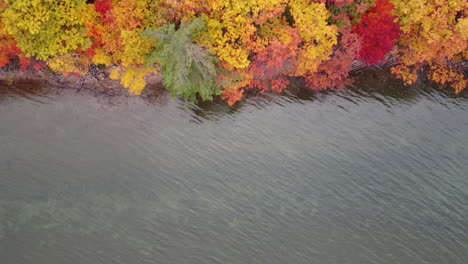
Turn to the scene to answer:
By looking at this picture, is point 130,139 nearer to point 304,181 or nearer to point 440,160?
point 304,181

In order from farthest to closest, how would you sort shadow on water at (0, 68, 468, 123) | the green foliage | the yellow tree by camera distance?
shadow on water at (0, 68, 468, 123), the yellow tree, the green foliage

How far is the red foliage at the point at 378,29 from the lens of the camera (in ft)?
99.0

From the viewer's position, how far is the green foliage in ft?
83.1

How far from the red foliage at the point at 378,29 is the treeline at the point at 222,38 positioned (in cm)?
7

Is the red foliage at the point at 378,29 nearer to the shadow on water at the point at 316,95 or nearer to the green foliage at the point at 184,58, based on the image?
the shadow on water at the point at 316,95

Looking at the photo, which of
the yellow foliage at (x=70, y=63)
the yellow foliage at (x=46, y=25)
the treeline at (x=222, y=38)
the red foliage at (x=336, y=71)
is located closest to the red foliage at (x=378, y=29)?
the treeline at (x=222, y=38)

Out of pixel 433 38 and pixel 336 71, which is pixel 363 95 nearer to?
pixel 336 71

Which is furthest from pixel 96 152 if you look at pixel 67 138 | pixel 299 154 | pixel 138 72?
pixel 299 154

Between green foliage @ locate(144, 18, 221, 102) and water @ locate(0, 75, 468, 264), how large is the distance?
2.85 metres

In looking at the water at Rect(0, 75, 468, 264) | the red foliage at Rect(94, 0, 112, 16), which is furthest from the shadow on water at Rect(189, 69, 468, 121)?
the red foliage at Rect(94, 0, 112, 16)

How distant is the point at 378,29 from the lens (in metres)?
30.2

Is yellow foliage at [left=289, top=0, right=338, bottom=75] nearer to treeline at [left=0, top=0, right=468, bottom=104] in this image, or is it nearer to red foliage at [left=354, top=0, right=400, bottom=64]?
treeline at [left=0, top=0, right=468, bottom=104]

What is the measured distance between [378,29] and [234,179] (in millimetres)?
14945

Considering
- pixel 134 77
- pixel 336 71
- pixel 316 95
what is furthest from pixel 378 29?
pixel 134 77
